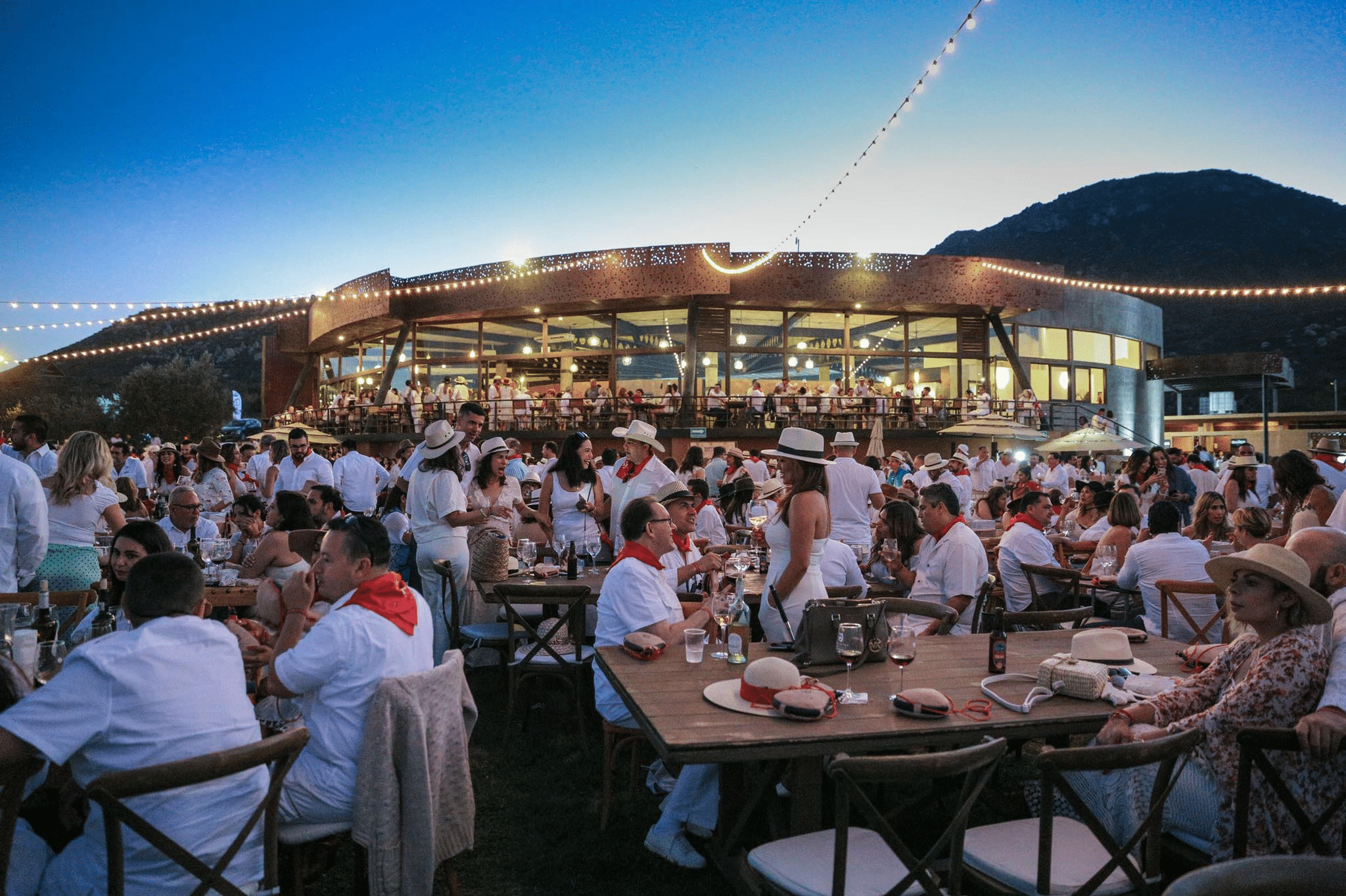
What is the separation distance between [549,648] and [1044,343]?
27.3 meters

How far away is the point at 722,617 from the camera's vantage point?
3686 mm

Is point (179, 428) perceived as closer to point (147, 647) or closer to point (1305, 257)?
point (147, 647)

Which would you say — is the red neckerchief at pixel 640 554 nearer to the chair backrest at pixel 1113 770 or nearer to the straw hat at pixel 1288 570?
the chair backrest at pixel 1113 770

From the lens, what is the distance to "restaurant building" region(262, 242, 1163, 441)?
22.9 m

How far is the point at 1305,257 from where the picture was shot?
109 meters

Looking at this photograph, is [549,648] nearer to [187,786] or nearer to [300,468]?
[187,786]

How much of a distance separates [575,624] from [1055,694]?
2.79 metres

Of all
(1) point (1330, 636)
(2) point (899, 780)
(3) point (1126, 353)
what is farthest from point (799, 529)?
(3) point (1126, 353)

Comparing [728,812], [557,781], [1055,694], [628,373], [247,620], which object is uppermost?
[628,373]

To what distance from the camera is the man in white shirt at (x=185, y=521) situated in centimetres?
593

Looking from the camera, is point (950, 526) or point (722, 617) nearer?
point (722, 617)

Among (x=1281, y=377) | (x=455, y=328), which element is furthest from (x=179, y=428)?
(x=1281, y=377)

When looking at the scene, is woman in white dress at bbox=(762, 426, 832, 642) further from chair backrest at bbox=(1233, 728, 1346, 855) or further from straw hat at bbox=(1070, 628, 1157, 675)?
chair backrest at bbox=(1233, 728, 1346, 855)

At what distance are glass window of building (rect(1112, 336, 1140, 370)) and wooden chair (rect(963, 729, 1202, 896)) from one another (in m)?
31.1
